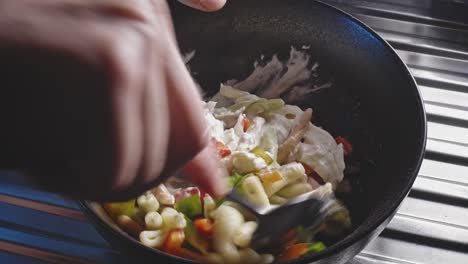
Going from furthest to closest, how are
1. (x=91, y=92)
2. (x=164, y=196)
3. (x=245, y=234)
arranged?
(x=164, y=196), (x=245, y=234), (x=91, y=92)

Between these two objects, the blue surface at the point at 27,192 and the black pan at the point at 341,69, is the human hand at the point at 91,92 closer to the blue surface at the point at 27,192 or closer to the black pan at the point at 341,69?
the black pan at the point at 341,69

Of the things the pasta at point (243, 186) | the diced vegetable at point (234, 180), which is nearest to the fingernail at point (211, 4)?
the pasta at point (243, 186)

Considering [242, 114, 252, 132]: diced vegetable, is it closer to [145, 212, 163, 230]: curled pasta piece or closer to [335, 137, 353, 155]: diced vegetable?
[335, 137, 353, 155]: diced vegetable

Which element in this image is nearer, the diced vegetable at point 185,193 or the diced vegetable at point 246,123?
the diced vegetable at point 185,193

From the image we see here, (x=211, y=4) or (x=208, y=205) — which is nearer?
(x=208, y=205)

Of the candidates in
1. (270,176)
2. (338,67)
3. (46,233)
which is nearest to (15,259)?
(46,233)

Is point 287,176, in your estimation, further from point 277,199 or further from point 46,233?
point 46,233

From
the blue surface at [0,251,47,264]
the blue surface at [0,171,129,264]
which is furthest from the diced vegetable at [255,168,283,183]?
the blue surface at [0,251,47,264]
